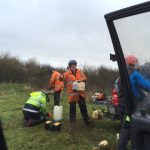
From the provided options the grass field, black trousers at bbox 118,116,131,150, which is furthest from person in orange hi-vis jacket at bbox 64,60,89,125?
black trousers at bbox 118,116,131,150

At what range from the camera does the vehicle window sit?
4.14 meters

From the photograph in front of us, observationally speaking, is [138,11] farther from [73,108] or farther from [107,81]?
[107,81]

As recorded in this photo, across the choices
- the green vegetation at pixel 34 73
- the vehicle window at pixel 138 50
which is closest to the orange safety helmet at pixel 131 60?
the vehicle window at pixel 138 50

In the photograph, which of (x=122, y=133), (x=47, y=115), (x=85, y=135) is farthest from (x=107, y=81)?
(x=122, y=133)

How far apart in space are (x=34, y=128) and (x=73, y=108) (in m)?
1.18

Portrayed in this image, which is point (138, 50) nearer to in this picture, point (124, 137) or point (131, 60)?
point (131, 60)

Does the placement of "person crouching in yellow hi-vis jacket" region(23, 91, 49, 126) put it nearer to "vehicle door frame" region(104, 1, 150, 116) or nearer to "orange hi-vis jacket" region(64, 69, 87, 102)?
"orange hi-vis jacket" region(64, 69, 87, 102)

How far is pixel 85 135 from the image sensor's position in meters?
11.7

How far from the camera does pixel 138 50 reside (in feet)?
13.9

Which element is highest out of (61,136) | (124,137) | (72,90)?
(72,90)

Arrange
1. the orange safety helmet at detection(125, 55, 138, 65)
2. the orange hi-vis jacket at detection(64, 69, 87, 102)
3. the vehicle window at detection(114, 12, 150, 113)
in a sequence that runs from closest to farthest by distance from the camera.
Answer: the vehicle window at detection(114, 12, 150, 113) < the orange safety helmet at detection(125, 55, 138, 65) < the orange hi-vis jacket at detection(64, 69, 87, 102)

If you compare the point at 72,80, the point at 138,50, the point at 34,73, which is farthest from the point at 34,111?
the point at 34,73

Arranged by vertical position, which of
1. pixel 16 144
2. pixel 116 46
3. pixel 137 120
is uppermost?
pixel 116 46

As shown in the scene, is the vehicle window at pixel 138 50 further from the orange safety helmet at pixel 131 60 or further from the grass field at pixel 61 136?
the grass field at pixel 61 136
